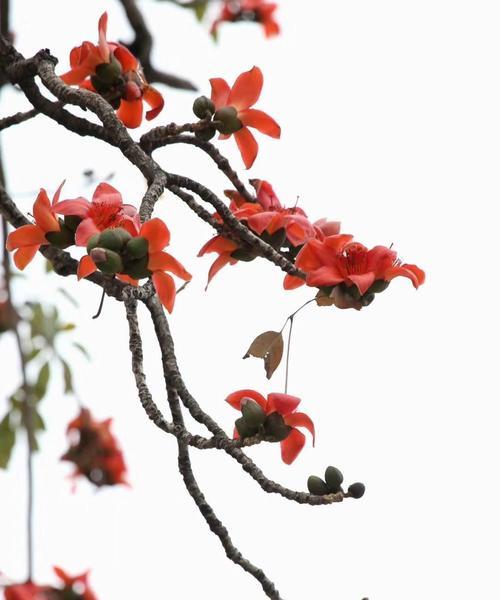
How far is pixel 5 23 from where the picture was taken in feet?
5.65

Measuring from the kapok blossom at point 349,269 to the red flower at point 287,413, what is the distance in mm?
122

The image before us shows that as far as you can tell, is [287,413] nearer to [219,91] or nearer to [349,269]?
[349,269]

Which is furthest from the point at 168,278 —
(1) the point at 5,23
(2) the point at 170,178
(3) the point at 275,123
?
(1) the point at 5,23

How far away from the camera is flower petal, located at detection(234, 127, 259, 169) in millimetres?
1217

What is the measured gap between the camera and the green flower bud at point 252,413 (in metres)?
1.00

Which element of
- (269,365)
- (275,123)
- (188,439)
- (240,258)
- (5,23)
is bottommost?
(188,439)

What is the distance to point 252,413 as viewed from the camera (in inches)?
39.6

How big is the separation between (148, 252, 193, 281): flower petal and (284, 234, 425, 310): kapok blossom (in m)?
0.15

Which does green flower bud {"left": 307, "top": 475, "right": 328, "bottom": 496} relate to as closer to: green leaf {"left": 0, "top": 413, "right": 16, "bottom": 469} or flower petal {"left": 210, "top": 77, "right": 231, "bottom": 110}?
flower petal {"left": 210, "top": 77, "right": 231, "bottom": 110}

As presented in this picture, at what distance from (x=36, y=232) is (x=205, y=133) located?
236 millimetres

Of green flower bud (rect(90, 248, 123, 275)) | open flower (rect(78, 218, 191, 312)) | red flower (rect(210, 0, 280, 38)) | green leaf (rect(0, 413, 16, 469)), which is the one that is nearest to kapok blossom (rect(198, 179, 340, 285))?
open flower (rect(78, 218, 191, 312))

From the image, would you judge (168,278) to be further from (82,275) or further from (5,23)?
(5,23)

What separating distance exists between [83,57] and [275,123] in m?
0.26

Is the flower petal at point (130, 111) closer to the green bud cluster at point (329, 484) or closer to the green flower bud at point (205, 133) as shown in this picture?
the green flower bud at point (205, 133)
